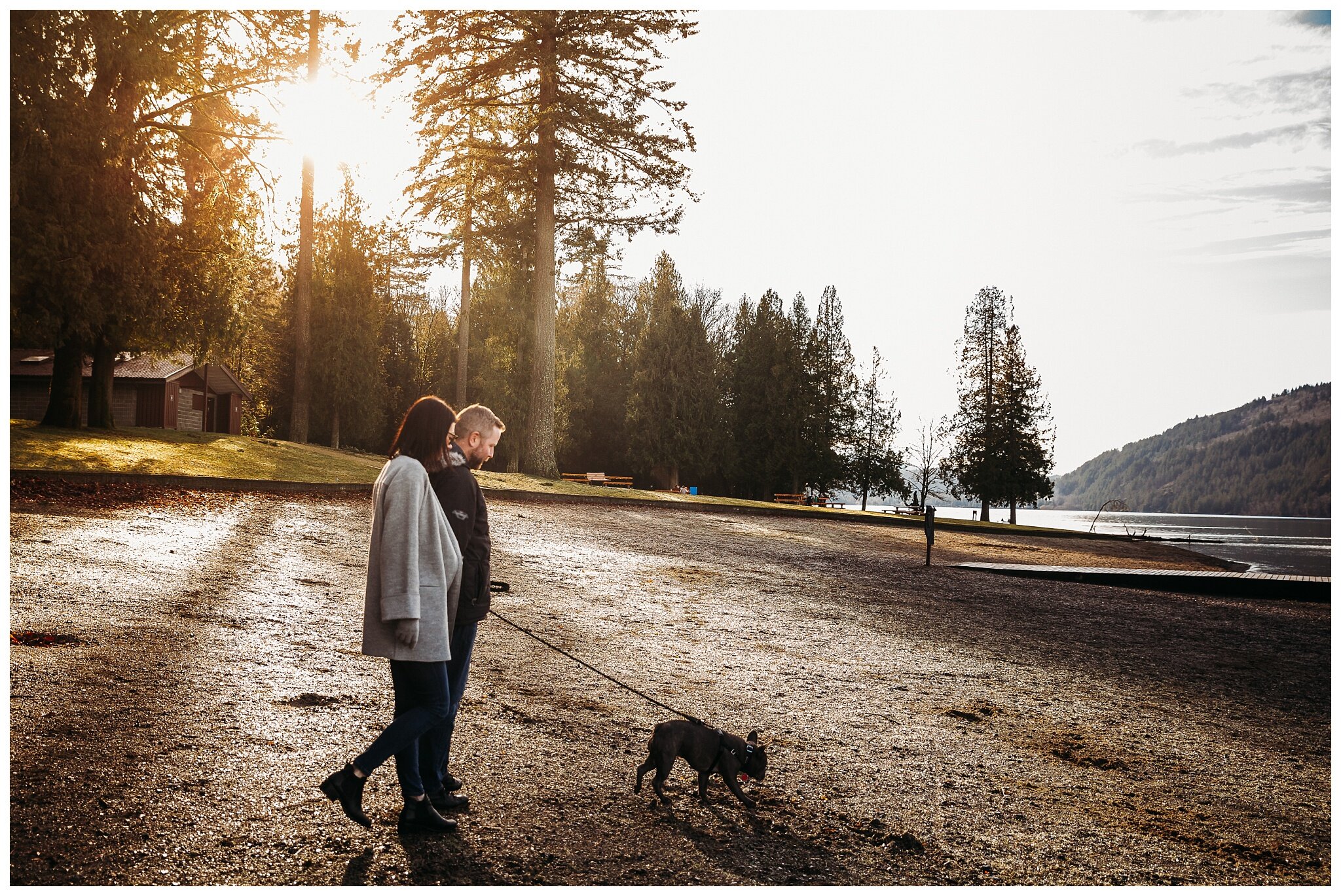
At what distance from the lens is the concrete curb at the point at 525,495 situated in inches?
605

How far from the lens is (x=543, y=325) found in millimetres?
24781

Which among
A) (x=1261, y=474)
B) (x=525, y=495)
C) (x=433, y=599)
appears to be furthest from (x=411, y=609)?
(x=1261, y=474)

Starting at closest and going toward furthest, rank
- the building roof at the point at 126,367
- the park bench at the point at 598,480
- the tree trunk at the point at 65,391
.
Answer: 1. the tree trunk at the point at 65,391
2. the park bench at the point at 598,480
3. the building roof at the point at 126,367

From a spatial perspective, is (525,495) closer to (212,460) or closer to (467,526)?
(212,460)

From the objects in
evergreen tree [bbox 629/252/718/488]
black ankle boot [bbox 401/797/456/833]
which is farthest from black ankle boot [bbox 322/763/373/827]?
evergreen tree [bbox 629/252/718/488]

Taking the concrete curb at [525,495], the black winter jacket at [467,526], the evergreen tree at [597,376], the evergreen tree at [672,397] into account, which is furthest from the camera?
the evergreen tree at [597,376]

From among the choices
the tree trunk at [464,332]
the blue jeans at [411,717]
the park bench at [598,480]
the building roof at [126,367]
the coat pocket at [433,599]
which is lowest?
the blue jeans at [411,717]

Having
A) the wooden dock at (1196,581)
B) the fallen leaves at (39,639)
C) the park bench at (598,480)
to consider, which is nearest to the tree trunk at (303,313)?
the park bench at (598,480)

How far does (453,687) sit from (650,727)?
1.66 meters

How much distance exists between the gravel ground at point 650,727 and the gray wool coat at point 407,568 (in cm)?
81

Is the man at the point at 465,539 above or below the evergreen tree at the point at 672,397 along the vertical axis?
below

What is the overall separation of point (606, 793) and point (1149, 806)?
9.12 ft

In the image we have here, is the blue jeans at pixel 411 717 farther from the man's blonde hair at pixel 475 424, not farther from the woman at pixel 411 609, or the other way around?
the man's blonde hair at pixel 475 424

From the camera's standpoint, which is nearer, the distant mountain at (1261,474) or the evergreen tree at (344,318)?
the evergreen tree at (344,318)
